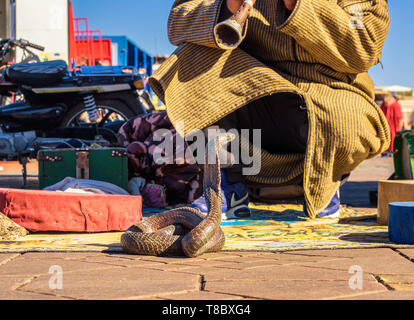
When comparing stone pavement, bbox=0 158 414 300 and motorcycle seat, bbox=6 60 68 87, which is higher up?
motorcycle seat, bbox=6 60 68 87

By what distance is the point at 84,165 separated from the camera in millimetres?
4031

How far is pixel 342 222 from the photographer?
3.31 meters

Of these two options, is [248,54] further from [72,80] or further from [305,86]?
[72,80]

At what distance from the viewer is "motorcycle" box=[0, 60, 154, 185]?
6.30 m

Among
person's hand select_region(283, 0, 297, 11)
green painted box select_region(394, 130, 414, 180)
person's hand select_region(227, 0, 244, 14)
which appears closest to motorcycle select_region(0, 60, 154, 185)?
green painted box select_region(394, 130, 414, 180)

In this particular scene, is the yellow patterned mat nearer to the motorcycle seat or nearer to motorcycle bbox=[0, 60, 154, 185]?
motorcycle bbox=[0, 60, 154, 185]

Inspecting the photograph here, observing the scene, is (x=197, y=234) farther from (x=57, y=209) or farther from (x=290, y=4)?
(x=290, y=4)

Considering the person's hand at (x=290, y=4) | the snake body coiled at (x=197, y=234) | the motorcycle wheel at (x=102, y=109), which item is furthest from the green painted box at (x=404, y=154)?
the motorcycle wheel at (x=102, y=109)

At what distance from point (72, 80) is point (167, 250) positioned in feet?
14.9

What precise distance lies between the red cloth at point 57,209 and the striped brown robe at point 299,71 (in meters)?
0.63

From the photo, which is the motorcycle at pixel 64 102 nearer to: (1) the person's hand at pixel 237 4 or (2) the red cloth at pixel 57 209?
(2) the red cloth at pixel 57 209

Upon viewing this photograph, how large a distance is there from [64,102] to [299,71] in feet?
12.8

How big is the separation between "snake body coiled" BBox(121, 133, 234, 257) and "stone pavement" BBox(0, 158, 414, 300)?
→ 55 mm

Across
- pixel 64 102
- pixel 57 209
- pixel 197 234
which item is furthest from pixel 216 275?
pixel 64 102
